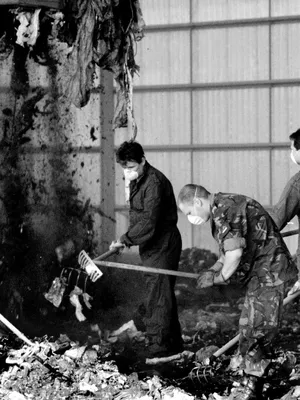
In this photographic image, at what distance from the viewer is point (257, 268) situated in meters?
5.97

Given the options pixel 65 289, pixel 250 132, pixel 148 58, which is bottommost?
pixel 65 289

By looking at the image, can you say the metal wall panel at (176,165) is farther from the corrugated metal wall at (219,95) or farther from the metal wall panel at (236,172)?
the metal wall panel at (236,172)

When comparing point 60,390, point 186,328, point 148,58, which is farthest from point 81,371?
point 148,58

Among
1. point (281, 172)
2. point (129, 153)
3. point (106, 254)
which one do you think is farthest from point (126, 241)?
point (281, 172)

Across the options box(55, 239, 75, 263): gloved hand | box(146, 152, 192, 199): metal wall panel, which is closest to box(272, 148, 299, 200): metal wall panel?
box(146, 152, 192, 199): metal wall panel

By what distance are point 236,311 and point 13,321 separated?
274 cm

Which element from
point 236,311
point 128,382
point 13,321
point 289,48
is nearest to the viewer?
point 128,382

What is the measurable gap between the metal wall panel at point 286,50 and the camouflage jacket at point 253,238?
265 inches

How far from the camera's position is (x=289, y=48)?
1234 cm

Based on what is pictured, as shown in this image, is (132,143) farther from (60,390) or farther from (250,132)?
(250,132)

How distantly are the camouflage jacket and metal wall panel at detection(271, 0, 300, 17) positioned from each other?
22.8 feet

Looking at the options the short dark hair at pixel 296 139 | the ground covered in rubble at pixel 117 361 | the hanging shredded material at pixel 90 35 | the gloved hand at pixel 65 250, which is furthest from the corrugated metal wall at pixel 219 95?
the short dark hair at pixel 296 139

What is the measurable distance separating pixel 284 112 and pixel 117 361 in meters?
6.86

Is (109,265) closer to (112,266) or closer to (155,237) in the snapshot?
(112,266)
